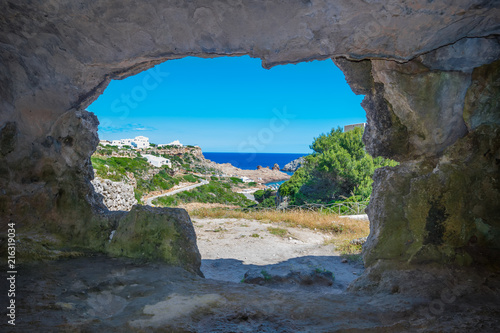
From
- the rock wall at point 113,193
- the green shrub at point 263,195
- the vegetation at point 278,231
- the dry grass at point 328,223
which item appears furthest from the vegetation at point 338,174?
the rock wall at point 113,193

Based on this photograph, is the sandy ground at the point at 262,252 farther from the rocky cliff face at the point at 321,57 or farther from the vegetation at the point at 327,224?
the rocky cliff face at the point at 321,57

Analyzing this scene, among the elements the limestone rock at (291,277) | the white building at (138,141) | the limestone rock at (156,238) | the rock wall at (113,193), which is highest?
the white building at (138,141)

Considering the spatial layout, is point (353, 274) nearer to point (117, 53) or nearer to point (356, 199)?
point (117, 53)

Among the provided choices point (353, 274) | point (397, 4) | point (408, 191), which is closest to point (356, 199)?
point (353, 274)

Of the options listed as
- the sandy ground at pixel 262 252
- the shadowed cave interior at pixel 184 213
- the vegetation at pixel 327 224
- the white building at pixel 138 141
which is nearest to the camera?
the shadowed cave interior at pixel 184 213

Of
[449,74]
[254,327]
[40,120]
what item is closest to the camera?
[254,327]

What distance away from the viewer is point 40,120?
4.59m

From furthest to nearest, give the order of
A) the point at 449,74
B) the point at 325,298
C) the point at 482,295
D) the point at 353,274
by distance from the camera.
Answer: the point at 353,274, the point at 449,74, the point at 325,298, the point at 482,295

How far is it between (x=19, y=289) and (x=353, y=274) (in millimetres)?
6332

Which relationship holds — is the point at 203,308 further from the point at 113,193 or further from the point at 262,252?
the point at 113,193

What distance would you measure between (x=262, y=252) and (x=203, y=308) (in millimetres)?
6190

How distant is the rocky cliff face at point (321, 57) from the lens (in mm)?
3645

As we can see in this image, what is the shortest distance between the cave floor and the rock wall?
23.5 ft

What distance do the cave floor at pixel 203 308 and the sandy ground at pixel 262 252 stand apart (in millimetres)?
3190
